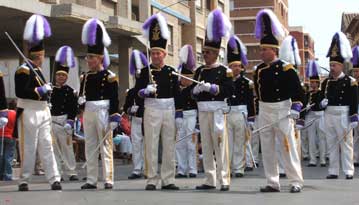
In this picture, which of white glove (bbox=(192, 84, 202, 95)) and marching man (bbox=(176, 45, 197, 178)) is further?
marching man (bbox=(176, 45, 197, 178))

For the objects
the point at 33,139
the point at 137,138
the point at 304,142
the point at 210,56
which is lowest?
the point at 304,142

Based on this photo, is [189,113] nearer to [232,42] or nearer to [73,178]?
[232,42]

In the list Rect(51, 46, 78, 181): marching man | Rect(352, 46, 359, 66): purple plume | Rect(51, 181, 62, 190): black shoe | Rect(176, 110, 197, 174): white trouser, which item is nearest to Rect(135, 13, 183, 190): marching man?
Rect(51, 181, 62, 190): black shoe

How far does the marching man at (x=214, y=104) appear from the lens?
10227mm

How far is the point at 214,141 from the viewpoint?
1034 cm

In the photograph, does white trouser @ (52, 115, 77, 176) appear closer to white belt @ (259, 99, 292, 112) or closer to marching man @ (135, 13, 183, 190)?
marching man @ (135, 13, 183, 190)

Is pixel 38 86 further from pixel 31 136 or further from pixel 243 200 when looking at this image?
pixel 243 200

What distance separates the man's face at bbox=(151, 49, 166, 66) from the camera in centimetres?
1049

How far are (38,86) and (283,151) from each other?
393cm

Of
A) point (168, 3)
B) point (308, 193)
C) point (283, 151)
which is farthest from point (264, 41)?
point (168, 3)

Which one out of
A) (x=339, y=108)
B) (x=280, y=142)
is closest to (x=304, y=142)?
(x=339, y=108)

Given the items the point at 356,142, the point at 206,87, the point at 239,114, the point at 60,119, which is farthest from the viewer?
the point at 356,142

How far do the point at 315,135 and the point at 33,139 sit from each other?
31.5 feet

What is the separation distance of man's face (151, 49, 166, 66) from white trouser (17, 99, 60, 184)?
1883 mm
